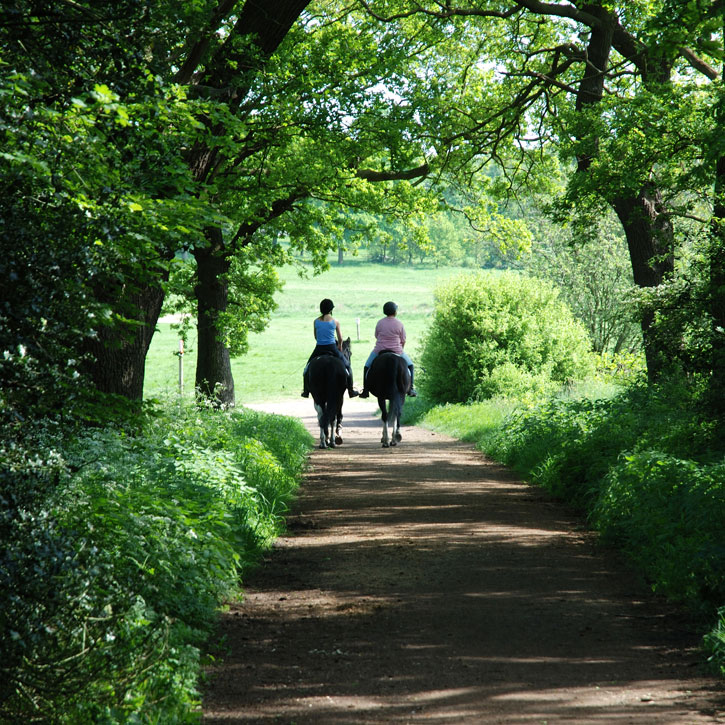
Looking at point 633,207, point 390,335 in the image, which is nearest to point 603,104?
point 633,207

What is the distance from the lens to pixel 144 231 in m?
5.64

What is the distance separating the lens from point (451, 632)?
5855 mm

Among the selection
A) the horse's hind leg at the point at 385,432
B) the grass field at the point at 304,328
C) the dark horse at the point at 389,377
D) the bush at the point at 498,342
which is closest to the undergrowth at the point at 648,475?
the dark horse at the point at 389,377

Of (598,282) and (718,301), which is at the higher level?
(598,282)

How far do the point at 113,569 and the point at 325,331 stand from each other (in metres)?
11.1

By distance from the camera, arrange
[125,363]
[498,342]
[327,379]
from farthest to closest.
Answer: [498,342] → [327,379] → [125,363]

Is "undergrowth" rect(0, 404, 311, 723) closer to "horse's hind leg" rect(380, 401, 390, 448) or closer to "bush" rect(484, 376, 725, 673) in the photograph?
"bush" rect(484, 376, 725, 673)

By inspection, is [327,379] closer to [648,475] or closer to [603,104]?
[603,104]

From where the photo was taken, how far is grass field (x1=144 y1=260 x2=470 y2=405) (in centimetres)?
5081

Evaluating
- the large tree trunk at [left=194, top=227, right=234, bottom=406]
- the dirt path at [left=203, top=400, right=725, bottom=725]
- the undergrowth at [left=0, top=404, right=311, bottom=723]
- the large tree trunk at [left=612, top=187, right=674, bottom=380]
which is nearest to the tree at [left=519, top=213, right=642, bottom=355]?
the large tree trunk at [left=194, top=227, right=234, bottom=406]

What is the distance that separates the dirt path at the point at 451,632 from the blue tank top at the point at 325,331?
20.9ft

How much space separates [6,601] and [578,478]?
8.55 m

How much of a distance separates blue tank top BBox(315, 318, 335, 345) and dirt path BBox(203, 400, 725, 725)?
637 centimetres

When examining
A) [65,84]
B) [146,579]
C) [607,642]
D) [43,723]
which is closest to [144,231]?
[65,84]
